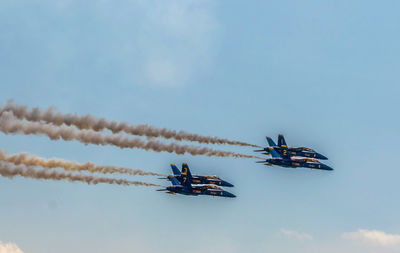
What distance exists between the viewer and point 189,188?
123375 millimetres

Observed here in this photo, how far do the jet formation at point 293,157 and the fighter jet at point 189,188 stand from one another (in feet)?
34.6

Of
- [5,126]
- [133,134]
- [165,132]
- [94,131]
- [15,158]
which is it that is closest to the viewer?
[5,126]

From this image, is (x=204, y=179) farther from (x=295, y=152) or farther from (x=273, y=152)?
(x=295, y=152)

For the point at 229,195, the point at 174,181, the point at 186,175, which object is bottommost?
the point at 229,195

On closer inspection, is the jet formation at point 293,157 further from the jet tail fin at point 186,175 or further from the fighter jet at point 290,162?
the jet tail fin at point 186,175

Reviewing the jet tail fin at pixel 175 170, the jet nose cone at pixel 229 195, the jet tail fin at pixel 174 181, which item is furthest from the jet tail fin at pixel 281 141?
the jet tail fin at pixel 174 181

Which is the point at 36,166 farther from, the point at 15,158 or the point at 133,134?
the point at 133,134

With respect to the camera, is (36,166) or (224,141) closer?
(36,166)

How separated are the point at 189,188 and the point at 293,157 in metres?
20.8

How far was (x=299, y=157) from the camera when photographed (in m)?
127

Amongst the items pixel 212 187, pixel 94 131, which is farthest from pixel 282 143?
pixel 94 131

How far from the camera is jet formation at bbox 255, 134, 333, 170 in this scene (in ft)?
406

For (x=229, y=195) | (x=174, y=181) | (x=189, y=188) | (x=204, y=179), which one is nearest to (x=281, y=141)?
(x=229, y=195)

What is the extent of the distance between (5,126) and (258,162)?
189ft
